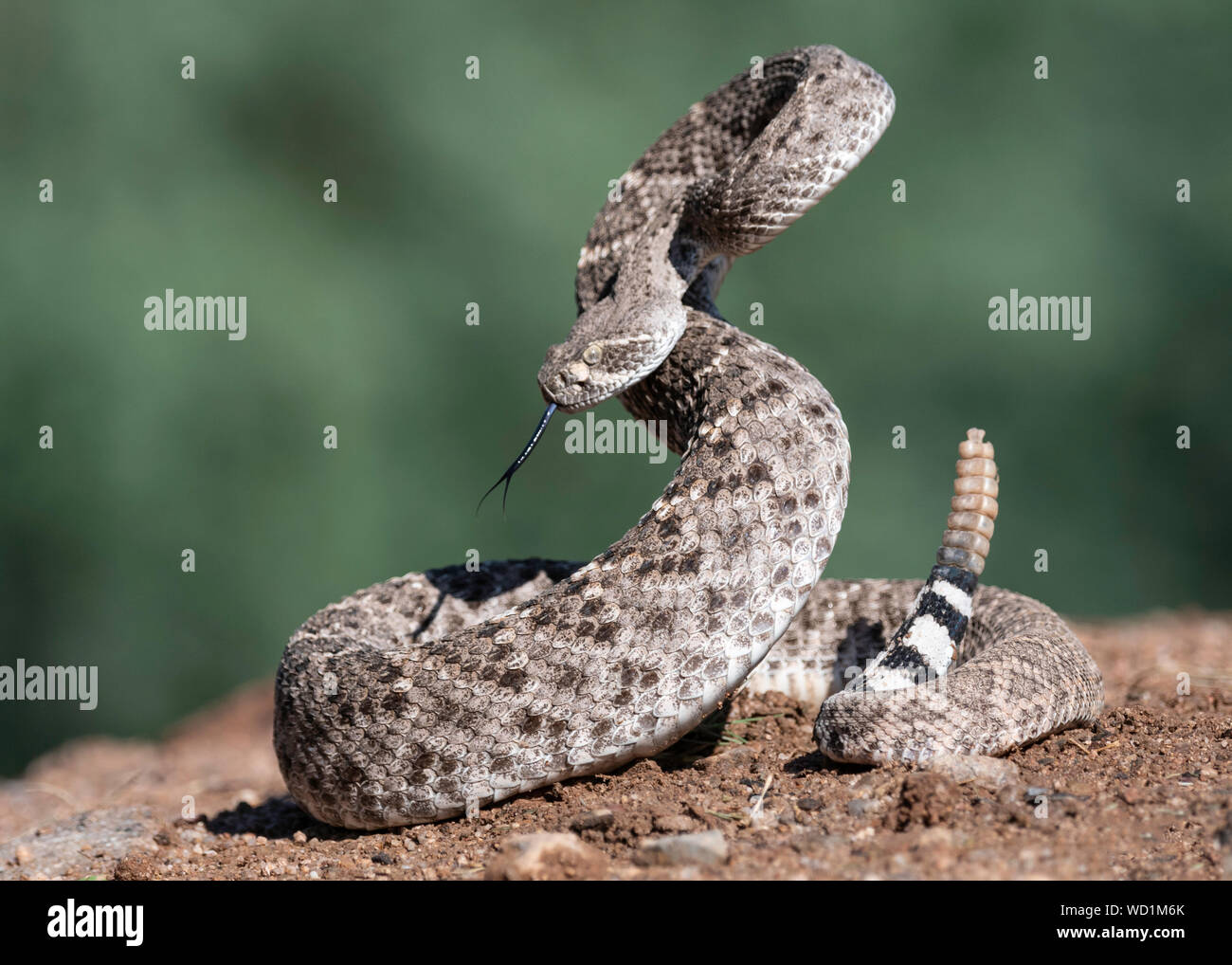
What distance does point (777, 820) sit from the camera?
12.8 feet

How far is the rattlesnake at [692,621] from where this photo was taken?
4.42 metres

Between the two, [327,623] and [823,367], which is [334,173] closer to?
[823,367]

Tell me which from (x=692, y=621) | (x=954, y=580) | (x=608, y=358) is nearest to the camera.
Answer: (x=692, y=621)

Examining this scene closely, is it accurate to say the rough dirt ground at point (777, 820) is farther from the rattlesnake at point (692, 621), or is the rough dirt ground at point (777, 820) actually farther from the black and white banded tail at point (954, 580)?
the black and white banded tail at point (954, 580)

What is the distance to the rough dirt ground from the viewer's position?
337 cm

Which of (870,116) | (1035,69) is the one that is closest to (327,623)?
(870,116)

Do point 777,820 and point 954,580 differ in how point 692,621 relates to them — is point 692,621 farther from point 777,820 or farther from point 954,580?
point 954,580

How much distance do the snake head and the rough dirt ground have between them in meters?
1.60

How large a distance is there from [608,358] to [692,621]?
138cm

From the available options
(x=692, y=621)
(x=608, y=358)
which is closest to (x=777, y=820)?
(x=692, y=621)

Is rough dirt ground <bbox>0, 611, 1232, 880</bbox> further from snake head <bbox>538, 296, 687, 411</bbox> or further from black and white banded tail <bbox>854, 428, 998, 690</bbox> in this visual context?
snake head <bbox>538, 296, 687, 411</bbox>

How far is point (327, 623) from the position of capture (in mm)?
5672

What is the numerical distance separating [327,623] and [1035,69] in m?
10.0

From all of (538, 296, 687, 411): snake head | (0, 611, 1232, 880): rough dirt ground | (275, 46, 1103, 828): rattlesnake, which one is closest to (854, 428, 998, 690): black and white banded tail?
(275, 46, 1103, 828): rattlesnake
